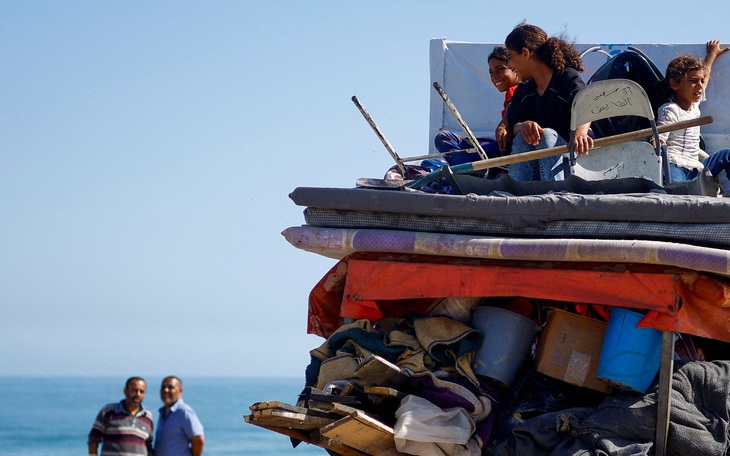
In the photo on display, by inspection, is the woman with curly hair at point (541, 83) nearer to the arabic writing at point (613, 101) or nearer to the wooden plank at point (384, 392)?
the arabic writing at point (613, 101)

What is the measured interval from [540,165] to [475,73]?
2.90 metres

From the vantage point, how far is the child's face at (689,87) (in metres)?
9.25

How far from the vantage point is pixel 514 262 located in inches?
284

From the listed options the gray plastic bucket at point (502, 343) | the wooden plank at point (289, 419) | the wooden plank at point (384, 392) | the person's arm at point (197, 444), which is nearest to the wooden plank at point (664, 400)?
the gray plastic bucket at point (502, 343)

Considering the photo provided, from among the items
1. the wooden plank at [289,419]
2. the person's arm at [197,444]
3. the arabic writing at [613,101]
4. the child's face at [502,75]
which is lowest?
the person's arm at [197,444]

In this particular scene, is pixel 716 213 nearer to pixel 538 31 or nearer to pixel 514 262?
pixel 514 262

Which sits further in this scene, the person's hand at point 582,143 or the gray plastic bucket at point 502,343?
the person's hand at point 582,143

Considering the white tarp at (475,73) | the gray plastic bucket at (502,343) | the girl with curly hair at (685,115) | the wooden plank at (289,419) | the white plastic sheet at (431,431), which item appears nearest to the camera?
the white plastic sheet at (431,431)

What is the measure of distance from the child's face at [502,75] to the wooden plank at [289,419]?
399 cm

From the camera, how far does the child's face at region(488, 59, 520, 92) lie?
1009 centimetres

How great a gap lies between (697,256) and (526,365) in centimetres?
126

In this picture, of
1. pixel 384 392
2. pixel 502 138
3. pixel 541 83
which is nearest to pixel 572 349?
pixel 384 392

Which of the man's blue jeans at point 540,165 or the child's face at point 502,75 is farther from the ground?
the child's face at point 502,75

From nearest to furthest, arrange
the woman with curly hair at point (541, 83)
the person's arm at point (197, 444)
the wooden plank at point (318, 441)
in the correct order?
1. the wooden plank at point (318, 441)
2. the woman with curly hair at point (541, 83)
3. the person's arm at point (197, 444)
